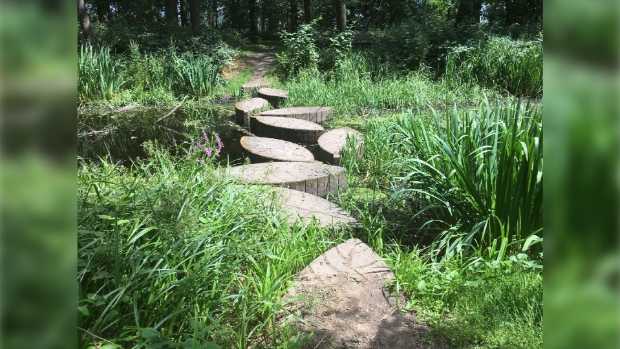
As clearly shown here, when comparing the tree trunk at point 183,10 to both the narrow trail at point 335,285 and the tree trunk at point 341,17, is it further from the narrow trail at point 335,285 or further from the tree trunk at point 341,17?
the narrow trail at point 335,285

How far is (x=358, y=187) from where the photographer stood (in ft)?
13.0

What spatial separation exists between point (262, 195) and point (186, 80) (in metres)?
7.01

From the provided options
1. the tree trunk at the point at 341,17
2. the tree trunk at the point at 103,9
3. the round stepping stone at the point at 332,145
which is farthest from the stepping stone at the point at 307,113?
the tree trunk at the point at 103,9

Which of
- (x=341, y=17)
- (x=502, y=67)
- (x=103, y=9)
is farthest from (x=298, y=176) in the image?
(x=103, y=9)

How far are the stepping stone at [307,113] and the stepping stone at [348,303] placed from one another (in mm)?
3971

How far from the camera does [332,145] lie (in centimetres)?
471

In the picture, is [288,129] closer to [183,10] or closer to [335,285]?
[335,285]

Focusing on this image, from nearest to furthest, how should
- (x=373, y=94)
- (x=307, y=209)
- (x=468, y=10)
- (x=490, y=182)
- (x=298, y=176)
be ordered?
(x=490, y=182), (x=307, y=209), (x=298, y=176), (x=373, y=94), (x=468, y=10)

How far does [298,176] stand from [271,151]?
90cm

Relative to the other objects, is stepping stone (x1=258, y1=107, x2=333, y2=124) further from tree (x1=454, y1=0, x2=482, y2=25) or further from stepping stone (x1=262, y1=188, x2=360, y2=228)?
tree (x1=454, y1=0, x2=482, y2=25)

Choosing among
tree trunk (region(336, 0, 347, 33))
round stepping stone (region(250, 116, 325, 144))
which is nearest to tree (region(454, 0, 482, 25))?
tree trunk (region(336, 0, 347, 33))
